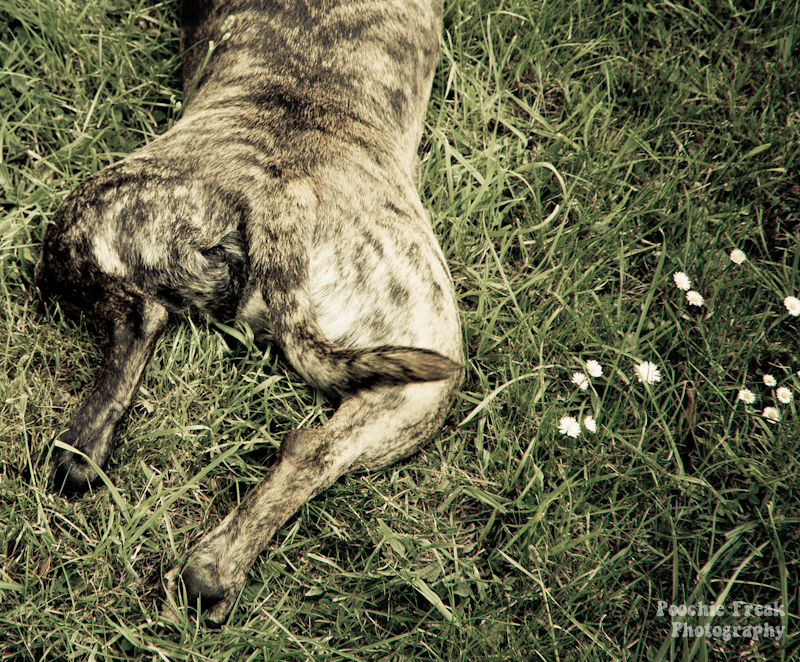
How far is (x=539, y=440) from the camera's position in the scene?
2529 millimetres

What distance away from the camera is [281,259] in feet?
6.55

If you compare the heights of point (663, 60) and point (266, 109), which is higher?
point (266, 109)

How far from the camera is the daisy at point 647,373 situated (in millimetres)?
2613

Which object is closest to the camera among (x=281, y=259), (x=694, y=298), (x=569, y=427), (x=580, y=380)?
(x=281, y=259)

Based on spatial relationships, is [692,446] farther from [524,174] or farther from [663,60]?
[663,60]

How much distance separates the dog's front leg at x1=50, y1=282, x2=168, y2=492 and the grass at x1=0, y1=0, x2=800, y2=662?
0.42ft

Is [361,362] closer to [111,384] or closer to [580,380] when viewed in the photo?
[111,384]

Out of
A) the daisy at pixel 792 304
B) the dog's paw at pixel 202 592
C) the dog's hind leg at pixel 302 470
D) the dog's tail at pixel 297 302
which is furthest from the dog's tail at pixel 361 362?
the daisy at pixel 792 304

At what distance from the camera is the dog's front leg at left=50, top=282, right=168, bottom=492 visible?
87.0 inches

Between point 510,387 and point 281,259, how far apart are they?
1190 mm

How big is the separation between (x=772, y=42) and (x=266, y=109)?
2906mm

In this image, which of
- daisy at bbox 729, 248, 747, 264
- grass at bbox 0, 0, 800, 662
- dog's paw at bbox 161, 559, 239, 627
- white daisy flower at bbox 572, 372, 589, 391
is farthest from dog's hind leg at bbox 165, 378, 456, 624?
daisy at bbox 729, 248, 747, 264

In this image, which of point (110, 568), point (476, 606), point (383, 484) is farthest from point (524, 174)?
point (110, 568)

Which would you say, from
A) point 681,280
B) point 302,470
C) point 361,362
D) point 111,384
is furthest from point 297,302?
point 681,280
